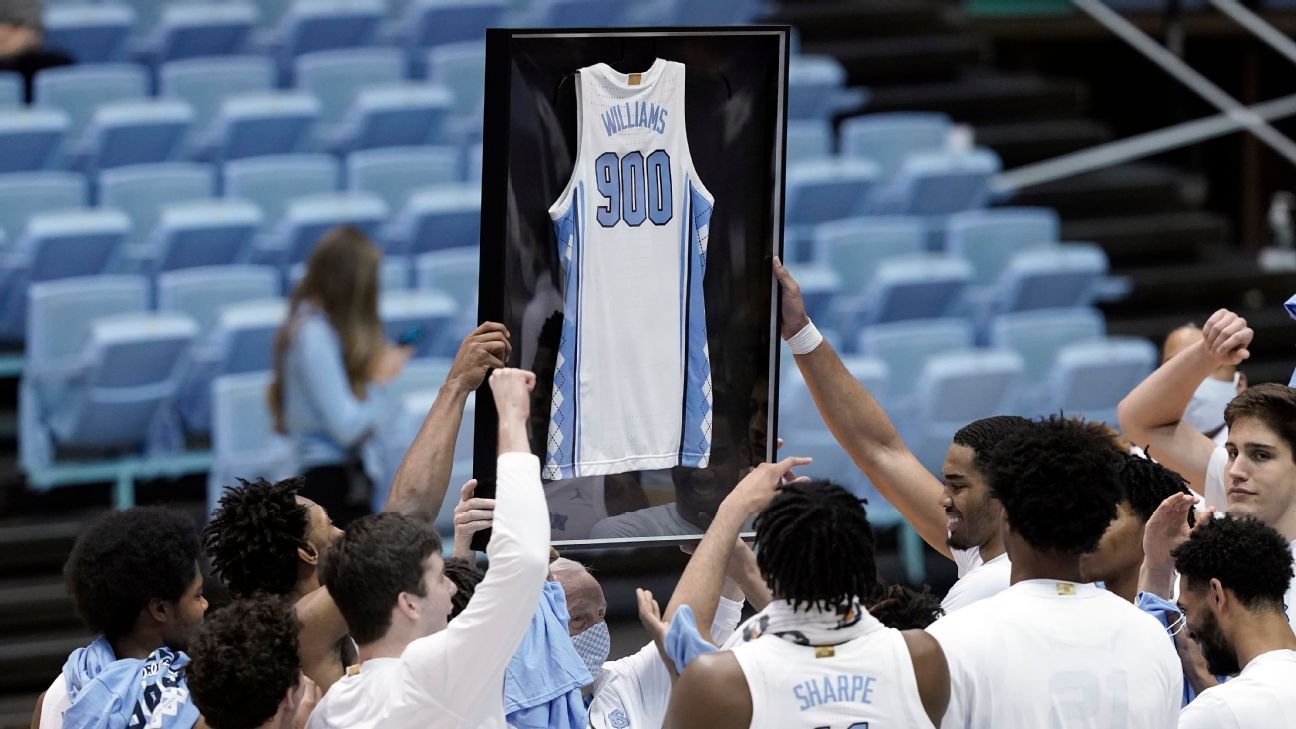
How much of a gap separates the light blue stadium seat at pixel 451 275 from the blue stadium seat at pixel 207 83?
154 centimetres

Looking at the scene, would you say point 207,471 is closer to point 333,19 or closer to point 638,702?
point 333,19

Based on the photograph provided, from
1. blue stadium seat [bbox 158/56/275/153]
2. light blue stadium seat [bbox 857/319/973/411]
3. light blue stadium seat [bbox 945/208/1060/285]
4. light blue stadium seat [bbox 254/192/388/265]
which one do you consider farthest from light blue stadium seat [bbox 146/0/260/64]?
light blue stadium seat [bbox 945/208/1060/285]

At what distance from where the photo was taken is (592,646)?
3672 mm

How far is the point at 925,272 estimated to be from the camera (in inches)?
328

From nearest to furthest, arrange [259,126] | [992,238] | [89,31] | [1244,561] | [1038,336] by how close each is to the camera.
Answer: [1244,561]
[259,126]
[1038,336]
[89,31]
[992,238]

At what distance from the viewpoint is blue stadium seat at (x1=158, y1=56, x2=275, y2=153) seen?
8.59m

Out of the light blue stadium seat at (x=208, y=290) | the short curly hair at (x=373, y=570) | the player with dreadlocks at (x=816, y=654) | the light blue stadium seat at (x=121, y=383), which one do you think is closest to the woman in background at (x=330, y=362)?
the light blue stadium seat at (x=121, y=383)

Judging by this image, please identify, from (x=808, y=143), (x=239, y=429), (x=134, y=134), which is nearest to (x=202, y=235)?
(x=134, y=134)

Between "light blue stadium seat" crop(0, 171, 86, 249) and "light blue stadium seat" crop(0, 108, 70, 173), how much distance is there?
0.29 meters

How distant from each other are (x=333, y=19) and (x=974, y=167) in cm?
341

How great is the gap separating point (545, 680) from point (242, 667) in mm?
646

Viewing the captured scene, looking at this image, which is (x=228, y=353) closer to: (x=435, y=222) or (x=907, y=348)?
(x=435, y=222)

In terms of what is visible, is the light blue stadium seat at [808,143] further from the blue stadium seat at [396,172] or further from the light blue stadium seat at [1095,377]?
the light blue stadium seat at [1095,377]

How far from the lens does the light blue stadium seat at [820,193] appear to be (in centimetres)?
895
